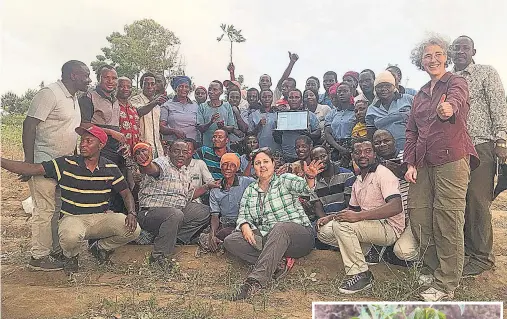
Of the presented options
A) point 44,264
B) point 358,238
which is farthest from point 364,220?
point 44,264

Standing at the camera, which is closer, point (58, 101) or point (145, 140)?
point (58, 101)

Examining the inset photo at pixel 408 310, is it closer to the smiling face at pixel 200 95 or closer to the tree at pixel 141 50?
the tree at pixel 141 50

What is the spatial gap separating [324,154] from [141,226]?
1.71 metres

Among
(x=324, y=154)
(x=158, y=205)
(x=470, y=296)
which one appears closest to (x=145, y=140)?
(x=158, y=205)

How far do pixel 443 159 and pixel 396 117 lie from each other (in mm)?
920

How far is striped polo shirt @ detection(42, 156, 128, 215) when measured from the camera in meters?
4.12

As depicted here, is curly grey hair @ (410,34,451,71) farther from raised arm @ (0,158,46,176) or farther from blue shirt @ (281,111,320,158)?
raised arm @ (0,158,46,176)

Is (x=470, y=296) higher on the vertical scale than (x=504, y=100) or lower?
lower

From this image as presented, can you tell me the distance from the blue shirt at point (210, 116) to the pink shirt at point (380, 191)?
72.8 inches

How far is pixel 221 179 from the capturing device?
475cm

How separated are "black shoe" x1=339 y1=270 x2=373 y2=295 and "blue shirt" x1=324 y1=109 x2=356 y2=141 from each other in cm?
154

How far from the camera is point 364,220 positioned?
3.90 metres

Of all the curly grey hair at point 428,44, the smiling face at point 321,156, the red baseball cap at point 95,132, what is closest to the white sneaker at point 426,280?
the smiling face at point 321,156

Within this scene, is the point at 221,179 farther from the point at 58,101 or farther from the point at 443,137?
the point at 443,137
